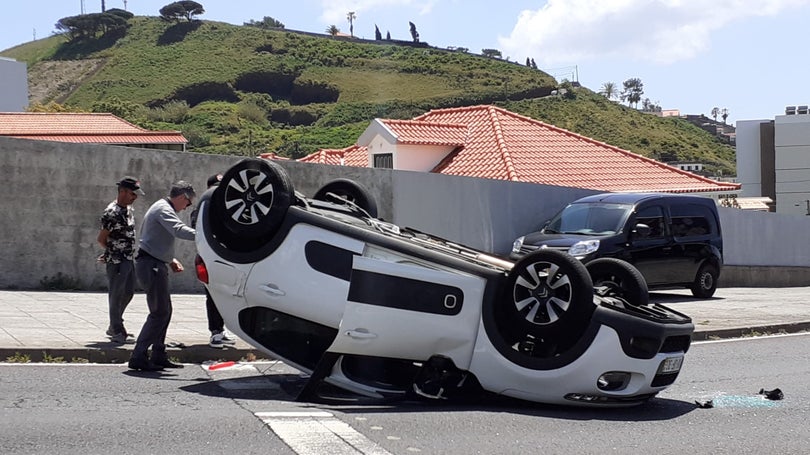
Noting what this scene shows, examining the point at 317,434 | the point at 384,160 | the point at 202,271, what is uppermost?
the point at 384,160

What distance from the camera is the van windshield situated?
686 inches

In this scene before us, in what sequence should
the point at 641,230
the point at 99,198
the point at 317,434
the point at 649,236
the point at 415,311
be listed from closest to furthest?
the point at 317,434 < the point at 415,311 < the point at 99,198 < the point at 641,230 < the point at 649,236

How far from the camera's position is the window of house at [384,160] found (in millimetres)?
28125

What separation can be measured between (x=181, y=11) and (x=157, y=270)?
122102 mm

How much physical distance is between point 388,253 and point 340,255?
1.28ft

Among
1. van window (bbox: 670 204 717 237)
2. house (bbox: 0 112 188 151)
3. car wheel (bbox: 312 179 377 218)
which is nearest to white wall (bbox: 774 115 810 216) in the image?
house (bbox: 0 112 188 151)

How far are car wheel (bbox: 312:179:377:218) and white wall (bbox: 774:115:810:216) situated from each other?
5882cm

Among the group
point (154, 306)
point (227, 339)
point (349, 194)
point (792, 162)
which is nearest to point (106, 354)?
point (154, 306)

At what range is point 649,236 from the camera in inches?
695

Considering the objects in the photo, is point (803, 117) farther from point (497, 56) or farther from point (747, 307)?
point (497, 56)

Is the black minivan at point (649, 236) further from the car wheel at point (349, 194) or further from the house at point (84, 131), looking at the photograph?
the house at point (84, 131)

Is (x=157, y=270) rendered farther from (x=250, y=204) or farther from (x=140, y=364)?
(x=250, y=204)

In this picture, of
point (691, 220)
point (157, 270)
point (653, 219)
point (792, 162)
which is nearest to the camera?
point (157, 270)

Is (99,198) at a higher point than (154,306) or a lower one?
higher
